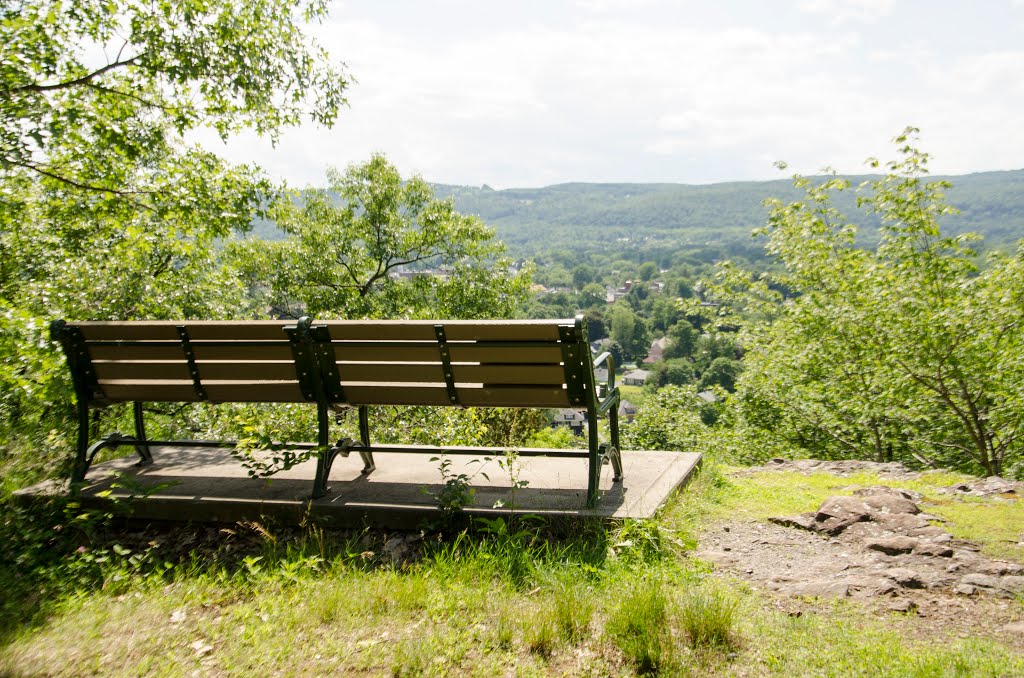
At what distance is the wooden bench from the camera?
3.91 metres

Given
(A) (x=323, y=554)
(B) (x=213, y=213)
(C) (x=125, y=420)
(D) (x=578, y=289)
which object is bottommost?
(D) (x=578, y=289)

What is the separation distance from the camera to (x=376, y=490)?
4445 mm

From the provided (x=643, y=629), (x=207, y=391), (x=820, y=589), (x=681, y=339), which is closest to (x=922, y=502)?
(x=820, y=589)

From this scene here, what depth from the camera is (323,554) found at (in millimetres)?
3686

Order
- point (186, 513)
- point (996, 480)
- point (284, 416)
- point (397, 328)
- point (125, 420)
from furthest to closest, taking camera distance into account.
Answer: point (125, 420), point (284, 416), point (996, 480), point (186, 513), point (397, 328)

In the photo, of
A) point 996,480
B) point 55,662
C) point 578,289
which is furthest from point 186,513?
point 578,289

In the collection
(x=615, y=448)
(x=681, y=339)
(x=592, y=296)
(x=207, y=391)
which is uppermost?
(x=207, y=391)

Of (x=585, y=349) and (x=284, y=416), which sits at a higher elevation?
(x=585, y=349)

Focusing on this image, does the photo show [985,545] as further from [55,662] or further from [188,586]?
[55,662]

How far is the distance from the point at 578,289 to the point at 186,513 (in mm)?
102478

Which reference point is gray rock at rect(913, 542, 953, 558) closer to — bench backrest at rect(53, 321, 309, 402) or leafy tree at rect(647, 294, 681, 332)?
bench backrest at rect(53, 321, 309, 402)

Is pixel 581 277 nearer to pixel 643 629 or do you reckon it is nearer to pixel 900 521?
pixel 900 521

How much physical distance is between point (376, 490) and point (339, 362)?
2.69 feet

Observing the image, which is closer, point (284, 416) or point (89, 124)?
point (284, 416)
